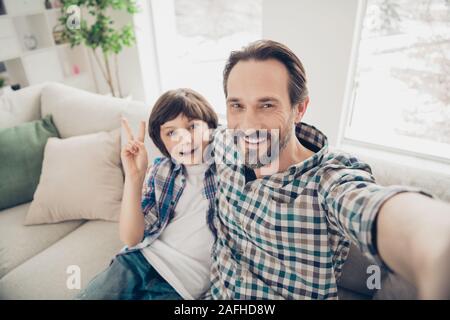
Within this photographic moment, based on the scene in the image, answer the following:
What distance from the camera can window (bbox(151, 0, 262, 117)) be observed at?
2.12 meters

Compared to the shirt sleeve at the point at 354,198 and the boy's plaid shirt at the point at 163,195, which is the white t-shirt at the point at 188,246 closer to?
the boy's plaid shirt at the point at 163,195

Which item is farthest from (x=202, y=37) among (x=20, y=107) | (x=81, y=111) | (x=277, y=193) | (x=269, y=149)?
(x=277, y=193)

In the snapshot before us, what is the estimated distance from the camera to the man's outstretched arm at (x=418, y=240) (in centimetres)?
43

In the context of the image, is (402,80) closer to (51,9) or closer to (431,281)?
(431,281)

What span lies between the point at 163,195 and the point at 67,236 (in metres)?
0.62

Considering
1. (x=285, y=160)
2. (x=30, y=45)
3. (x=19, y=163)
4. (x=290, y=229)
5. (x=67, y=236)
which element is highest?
(x=30, y=45)

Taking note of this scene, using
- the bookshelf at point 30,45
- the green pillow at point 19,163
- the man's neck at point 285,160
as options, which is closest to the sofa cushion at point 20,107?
the green pillow at point 19,163

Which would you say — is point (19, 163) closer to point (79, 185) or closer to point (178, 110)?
point (79, 185)

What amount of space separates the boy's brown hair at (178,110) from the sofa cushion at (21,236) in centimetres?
70

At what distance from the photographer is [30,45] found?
2.44 m

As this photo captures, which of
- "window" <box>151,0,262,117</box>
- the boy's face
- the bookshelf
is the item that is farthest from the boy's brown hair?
the bookshelf

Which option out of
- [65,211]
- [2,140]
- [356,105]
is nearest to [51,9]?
[2,140]

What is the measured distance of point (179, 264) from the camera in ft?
3.10

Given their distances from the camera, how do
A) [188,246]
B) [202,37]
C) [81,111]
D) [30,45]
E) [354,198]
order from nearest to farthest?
[354,198], [188,246], [81,111], [202,37], [30,45]
